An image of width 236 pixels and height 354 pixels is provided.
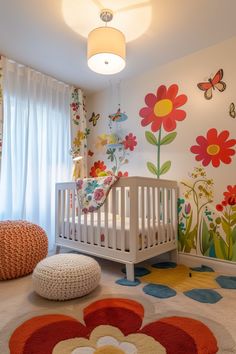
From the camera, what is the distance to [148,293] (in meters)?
1.64

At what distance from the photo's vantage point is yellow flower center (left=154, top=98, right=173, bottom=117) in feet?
8.26

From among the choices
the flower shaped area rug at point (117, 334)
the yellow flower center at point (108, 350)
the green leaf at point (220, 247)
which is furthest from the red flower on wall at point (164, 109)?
the yellow flower center at point (108, 350)

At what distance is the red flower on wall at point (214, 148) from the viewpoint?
215 centimetres

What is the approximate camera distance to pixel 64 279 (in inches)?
58.5

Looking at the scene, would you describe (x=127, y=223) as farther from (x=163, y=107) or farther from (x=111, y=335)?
(x=163, y=107)

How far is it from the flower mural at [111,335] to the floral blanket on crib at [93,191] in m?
0.89

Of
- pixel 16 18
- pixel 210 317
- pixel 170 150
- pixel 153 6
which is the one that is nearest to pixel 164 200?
pixel 170 150

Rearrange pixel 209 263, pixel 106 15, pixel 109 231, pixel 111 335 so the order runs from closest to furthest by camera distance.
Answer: pixel 111 335
pixel 106 15
pixel 109 231
pixel 209 263

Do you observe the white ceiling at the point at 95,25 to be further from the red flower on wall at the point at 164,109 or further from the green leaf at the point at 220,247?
the green leaf at the point at 220,247

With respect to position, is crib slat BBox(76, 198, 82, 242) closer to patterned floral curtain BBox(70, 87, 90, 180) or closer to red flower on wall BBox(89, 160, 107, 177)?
patterned floral curtain BBox(70, 87, 90, 180)

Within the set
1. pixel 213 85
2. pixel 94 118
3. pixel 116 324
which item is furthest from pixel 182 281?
pixel 94 118

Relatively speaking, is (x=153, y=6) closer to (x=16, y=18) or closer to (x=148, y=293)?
(x=16, y=18)

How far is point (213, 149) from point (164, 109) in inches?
26.5

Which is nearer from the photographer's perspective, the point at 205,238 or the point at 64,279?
the point at 64,279
